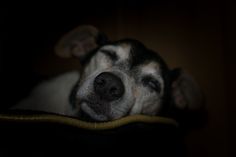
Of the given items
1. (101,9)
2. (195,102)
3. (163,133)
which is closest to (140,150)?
(163,133)

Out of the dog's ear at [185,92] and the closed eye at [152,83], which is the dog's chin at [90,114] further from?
the dog's ear at [185,92]

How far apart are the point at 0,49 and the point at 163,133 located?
3.72ft

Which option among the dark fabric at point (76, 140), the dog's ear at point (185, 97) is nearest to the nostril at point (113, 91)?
the dark fabric at point (76, 140)

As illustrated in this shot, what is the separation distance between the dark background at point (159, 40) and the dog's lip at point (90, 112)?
0.54 metres

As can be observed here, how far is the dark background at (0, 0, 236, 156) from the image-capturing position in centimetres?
217

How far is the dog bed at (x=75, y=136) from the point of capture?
3.90ft

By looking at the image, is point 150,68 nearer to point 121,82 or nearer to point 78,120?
point 121,82

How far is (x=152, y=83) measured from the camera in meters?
1.84

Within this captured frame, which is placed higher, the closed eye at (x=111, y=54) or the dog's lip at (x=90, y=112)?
the closed eye at (x=111, y=54)

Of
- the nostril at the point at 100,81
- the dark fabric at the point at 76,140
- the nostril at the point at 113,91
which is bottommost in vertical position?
the dark fabric at the point at 76,140

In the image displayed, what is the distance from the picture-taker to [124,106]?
64.1 inches

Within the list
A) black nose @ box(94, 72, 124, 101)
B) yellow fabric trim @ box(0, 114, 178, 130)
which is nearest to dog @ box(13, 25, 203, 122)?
black nose @ box(94, 72, 124, 101)

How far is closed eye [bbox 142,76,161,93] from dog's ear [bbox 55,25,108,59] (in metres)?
0.37

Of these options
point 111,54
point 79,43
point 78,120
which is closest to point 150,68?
point 111,54
